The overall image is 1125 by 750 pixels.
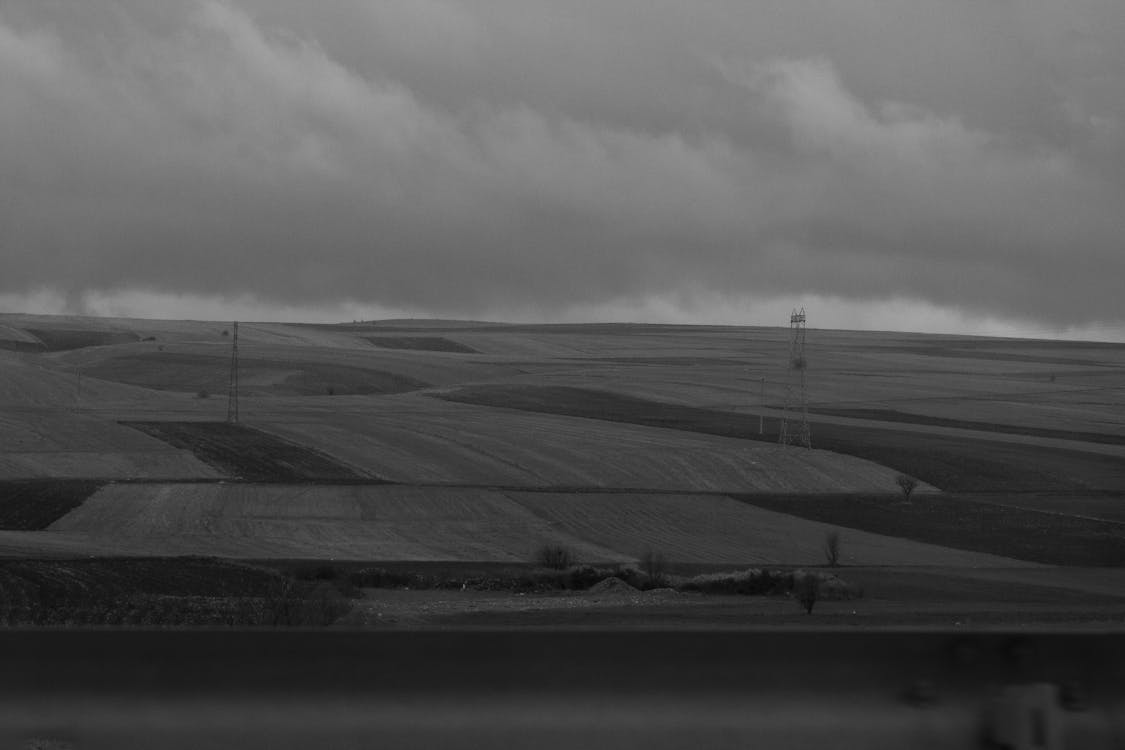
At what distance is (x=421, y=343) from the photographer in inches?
4951

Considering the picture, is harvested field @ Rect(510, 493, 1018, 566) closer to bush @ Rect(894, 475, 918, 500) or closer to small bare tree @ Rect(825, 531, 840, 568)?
small bare tree @ Rect(825, 531, 840, 568)

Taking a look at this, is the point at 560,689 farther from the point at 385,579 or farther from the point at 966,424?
the point at 966,424

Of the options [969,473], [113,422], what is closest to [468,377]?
[113,422]

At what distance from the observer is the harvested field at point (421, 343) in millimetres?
120125

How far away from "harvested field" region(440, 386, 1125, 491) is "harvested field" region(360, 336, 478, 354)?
138ft

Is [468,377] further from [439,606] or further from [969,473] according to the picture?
[439,606]

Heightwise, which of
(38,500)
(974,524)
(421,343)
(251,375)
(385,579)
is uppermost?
(421,343)

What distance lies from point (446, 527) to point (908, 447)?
26502mm

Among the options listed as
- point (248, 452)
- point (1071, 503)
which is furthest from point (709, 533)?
point (248, 452)

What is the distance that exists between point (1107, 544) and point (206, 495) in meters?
27.9

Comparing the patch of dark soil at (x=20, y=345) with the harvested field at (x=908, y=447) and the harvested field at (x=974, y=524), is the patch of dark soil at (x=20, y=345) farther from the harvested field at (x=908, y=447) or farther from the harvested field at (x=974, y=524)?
the harvested field at (x=974, y=524)

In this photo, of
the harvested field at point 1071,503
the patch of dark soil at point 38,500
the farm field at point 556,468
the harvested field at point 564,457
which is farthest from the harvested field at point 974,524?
the patch of dark soil at point 38,500

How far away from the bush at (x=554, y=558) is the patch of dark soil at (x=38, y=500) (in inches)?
556

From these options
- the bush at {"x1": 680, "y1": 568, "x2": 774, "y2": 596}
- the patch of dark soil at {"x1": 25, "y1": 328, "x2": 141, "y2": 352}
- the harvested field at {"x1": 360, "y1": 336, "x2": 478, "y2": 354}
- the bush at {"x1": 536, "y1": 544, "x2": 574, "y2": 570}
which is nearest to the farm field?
the bush at {"x1": 536, "y1": 544, "x2": 574, "y2": 570}
